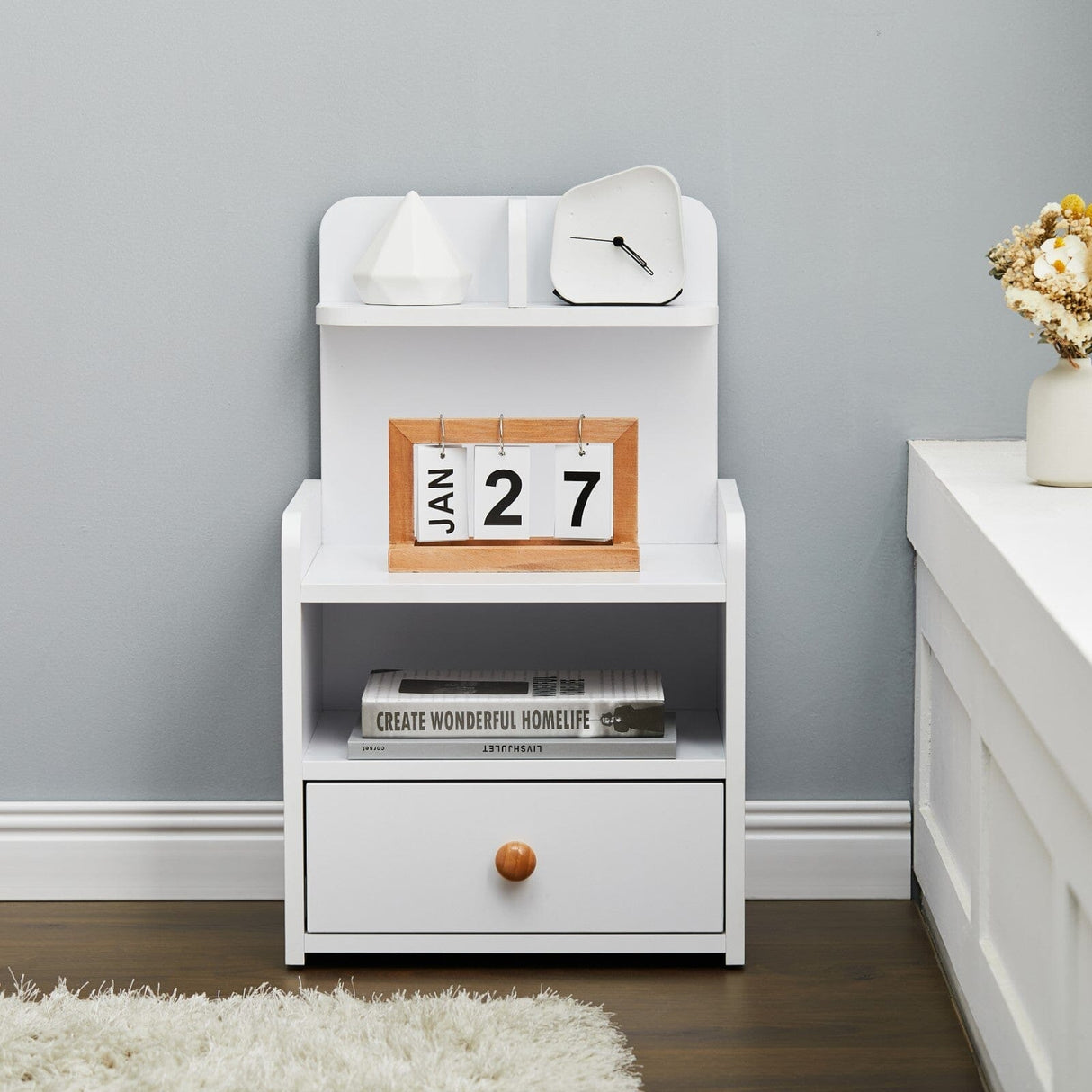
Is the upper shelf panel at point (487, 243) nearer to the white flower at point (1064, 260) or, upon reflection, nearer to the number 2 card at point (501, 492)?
the number 2 card at point (501, 492)

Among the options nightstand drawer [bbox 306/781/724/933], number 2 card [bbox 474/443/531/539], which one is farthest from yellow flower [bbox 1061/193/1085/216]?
nightstand drawer [bbox 306/781/724/933]

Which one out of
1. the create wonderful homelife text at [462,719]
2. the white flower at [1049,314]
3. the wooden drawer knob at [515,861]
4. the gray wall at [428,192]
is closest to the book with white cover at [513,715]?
the create wonderful homelife text at [462,719]

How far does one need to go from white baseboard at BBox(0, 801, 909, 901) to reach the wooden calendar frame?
52cm

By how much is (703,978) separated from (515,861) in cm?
30

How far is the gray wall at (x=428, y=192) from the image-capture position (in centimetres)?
200

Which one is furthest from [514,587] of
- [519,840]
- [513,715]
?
[519,840]

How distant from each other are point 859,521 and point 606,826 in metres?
0.60

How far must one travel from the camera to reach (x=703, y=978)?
1.91m

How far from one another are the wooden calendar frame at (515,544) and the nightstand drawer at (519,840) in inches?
11.4

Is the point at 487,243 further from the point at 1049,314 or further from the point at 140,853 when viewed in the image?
the point at 140,853

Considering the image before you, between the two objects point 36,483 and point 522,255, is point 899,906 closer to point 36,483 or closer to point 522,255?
point 522,255

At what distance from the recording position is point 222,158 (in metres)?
2.03

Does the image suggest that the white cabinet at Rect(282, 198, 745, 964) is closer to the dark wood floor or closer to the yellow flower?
the dark wood floor

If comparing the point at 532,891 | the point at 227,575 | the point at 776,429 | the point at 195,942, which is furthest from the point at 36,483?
the point at 776,429
